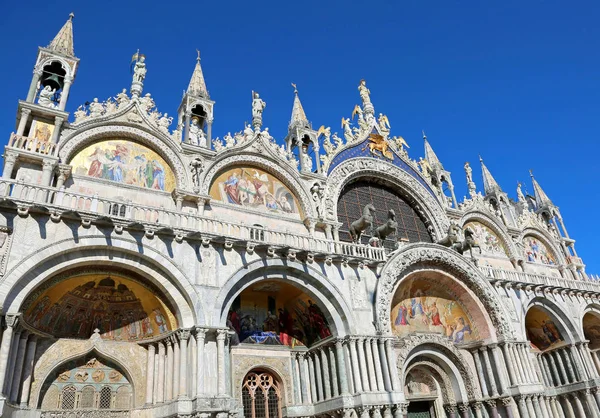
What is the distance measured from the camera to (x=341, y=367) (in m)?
14.2

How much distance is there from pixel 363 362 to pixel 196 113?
11438mm

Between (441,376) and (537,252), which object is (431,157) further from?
(441,376)

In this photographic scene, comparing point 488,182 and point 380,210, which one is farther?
point 488,182

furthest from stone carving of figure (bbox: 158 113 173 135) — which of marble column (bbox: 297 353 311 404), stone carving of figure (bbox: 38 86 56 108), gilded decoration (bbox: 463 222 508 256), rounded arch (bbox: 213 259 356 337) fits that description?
gilded decoration (bbox: 463 222 508 256)

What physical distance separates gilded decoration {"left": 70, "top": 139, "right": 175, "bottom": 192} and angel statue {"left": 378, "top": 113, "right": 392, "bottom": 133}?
11611 mm

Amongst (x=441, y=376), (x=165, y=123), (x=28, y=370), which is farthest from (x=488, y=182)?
(x=28, y=370)

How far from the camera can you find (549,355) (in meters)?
21.5

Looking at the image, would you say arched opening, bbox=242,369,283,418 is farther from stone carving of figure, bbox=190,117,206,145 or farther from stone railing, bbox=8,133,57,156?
stone railing, bbox=8,133,57,156

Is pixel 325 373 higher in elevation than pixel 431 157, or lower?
lower

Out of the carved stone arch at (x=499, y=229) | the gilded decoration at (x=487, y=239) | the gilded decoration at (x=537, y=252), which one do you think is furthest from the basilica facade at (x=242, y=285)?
the gilded decoration at (x=537, y=252)

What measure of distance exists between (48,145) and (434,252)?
13722 mm

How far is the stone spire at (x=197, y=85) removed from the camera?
62.0ft

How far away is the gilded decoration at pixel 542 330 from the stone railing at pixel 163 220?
9.80 m

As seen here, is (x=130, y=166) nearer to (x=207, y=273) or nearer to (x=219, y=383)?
(x=207, y=273)
